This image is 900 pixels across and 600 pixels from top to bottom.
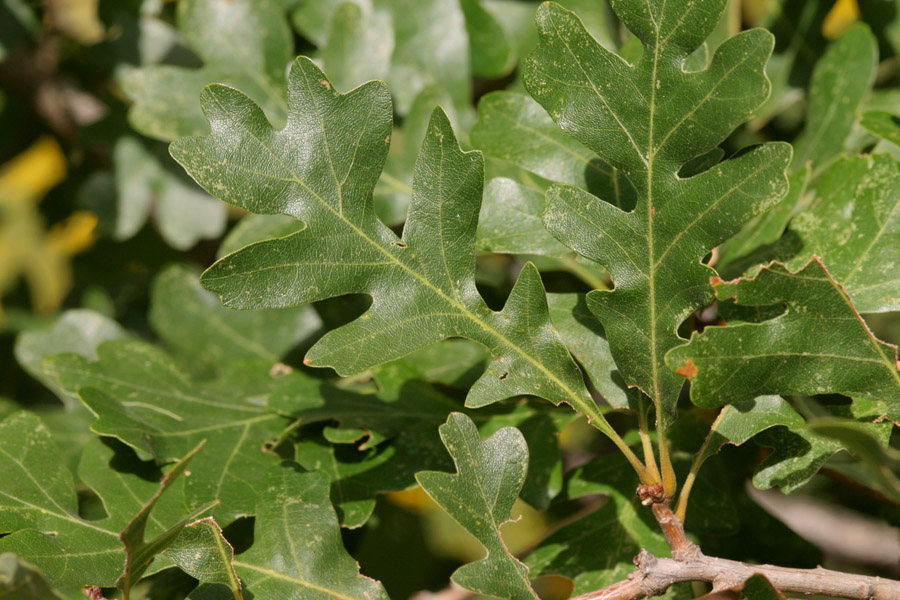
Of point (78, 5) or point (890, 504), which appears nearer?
point (890, 504)

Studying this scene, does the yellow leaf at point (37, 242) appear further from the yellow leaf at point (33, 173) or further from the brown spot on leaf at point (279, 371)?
the brown spot on leaf at point (279, 371)

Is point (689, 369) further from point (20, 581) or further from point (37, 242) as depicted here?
point (37, 242)

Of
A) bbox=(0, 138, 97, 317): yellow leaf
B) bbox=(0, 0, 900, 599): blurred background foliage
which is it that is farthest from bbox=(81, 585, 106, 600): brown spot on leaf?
bbox=(0, 138, 97, 317): yellow leaf

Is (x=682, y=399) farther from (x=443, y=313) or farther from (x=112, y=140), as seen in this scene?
(x=112, y=140)

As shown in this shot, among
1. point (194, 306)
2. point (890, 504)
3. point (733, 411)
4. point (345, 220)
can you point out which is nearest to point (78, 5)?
point (194, 306)

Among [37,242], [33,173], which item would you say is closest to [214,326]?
[37,242]

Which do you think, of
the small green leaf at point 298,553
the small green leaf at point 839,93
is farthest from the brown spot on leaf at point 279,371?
the small green leaf at point 839,93

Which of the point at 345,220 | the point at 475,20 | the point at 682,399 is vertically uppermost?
the point at 475,20
